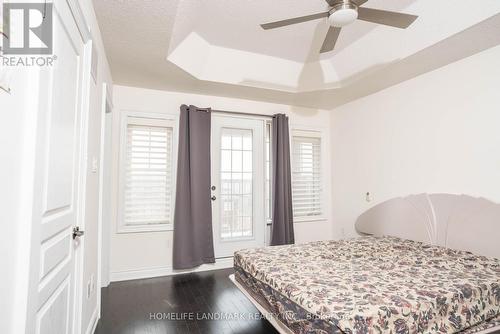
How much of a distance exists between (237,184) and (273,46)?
1956mm

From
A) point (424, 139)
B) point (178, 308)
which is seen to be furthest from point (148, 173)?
point (424, 139)

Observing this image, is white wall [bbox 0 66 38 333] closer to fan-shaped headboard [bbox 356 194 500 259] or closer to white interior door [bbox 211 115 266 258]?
white interior door [bbox 211 115 266 258]

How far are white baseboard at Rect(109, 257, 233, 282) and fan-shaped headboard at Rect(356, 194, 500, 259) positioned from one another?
86.4 inches

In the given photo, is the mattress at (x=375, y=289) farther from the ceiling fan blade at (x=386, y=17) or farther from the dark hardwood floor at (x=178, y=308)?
the ceiling fan blade at (x=386, y=17)

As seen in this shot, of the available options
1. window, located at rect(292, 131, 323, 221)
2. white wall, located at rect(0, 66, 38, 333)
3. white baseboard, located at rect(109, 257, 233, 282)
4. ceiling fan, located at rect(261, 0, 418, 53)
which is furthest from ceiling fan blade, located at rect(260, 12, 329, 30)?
white baseboard, located at rect(109, 257, 233, 282)

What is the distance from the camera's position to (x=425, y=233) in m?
3.00

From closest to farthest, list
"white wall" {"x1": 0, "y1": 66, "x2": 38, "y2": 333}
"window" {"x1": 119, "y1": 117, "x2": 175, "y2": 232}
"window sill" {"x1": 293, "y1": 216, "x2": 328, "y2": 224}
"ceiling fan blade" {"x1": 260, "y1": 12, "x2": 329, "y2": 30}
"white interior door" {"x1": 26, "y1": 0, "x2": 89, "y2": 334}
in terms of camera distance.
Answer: "white wall" {"x1": 0, "y1": 66, "x2": 38, "y2": 333} < "white interior door" {"x1": 26, "y1": 0, "x2": 89, "y2": 334} < "ceiling fan blade" {"x1": 260, "y1": 12, "x2": 329, "y2": 30} < "window" {"x1": 119, "y1": 117, "x2": 175, "y2": 232} < "window sill" {"x1": 293, "y1": 216, "x2": 328, "y2": 224}

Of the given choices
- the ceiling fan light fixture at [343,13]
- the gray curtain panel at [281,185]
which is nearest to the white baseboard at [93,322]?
the gray curtain panel at [281,185]

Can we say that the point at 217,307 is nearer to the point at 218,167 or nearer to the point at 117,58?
the point at 218,167

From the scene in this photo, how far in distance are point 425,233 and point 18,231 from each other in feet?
11.5

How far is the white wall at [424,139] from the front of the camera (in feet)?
8.41

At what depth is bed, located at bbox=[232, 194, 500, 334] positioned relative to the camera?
1468 mm

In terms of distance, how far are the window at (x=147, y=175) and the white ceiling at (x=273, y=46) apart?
59 cm

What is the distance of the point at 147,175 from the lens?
3557mm
